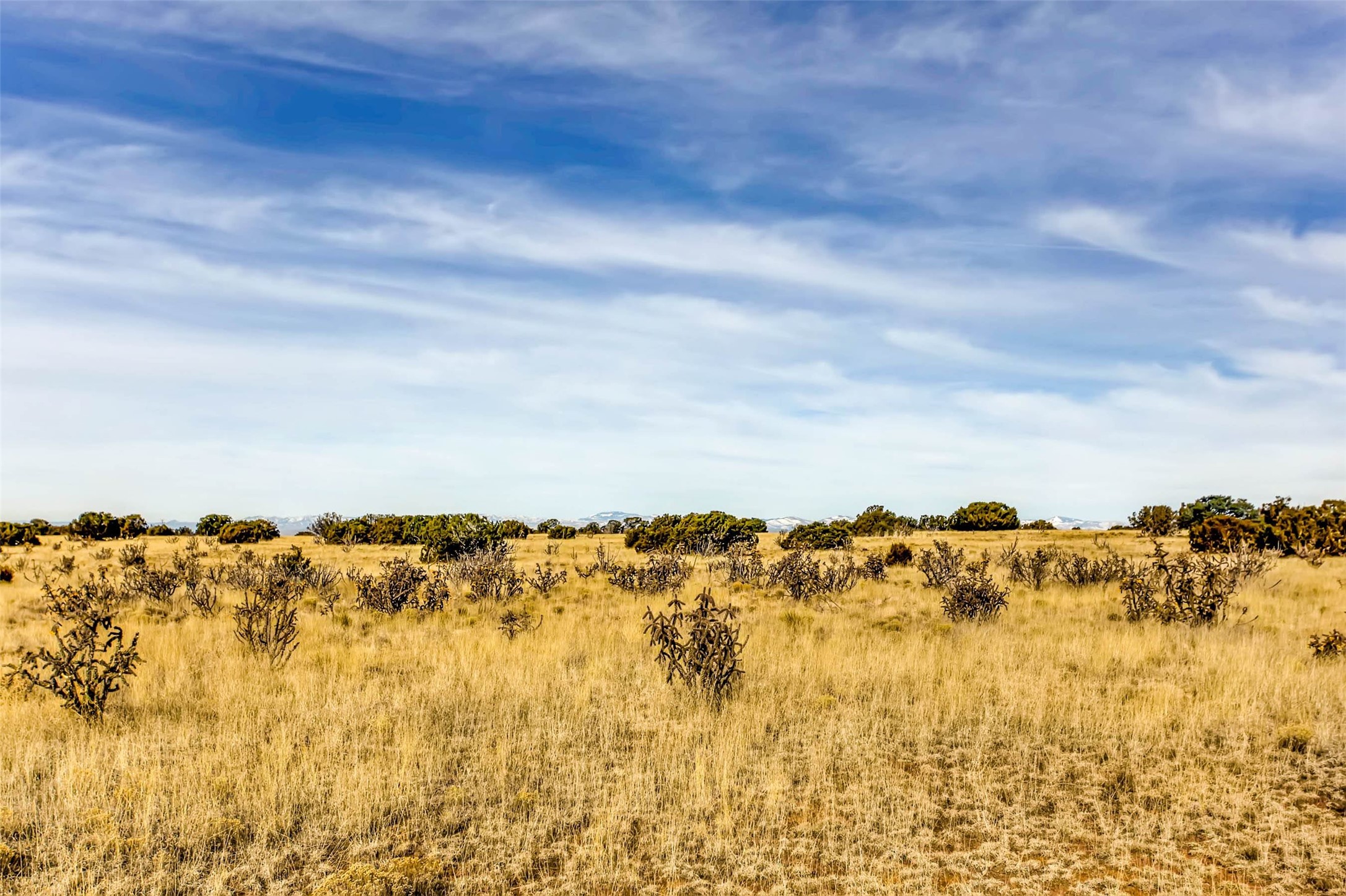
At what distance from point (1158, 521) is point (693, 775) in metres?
53.1

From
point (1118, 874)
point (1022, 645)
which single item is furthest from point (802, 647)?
point (1118, 874)

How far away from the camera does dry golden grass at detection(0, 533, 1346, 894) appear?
5.53 meters

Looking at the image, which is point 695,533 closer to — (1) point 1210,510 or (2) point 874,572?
(2) point 874,572

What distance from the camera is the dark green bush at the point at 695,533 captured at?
39000 mm

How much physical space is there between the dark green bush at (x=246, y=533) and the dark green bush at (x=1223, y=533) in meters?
48.7

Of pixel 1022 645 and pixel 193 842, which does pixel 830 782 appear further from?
pixel 1022 645

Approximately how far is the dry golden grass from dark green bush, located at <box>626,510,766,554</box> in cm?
2589

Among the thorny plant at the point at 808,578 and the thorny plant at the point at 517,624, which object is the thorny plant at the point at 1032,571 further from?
the thorny plant at the point at 517,624

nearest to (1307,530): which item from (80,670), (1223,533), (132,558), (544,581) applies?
(1223,533)

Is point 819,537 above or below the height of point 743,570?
above

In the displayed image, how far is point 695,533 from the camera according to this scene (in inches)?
1634

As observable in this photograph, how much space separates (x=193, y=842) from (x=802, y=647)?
376 inches

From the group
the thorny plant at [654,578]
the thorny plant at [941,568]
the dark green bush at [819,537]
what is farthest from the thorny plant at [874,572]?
the dark green bush at [819,537]

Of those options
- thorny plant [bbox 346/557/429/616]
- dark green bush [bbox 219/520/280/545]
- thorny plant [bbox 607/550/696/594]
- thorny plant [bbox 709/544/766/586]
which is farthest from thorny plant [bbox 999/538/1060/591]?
dark green bush [bbox 219/520/280/545]
